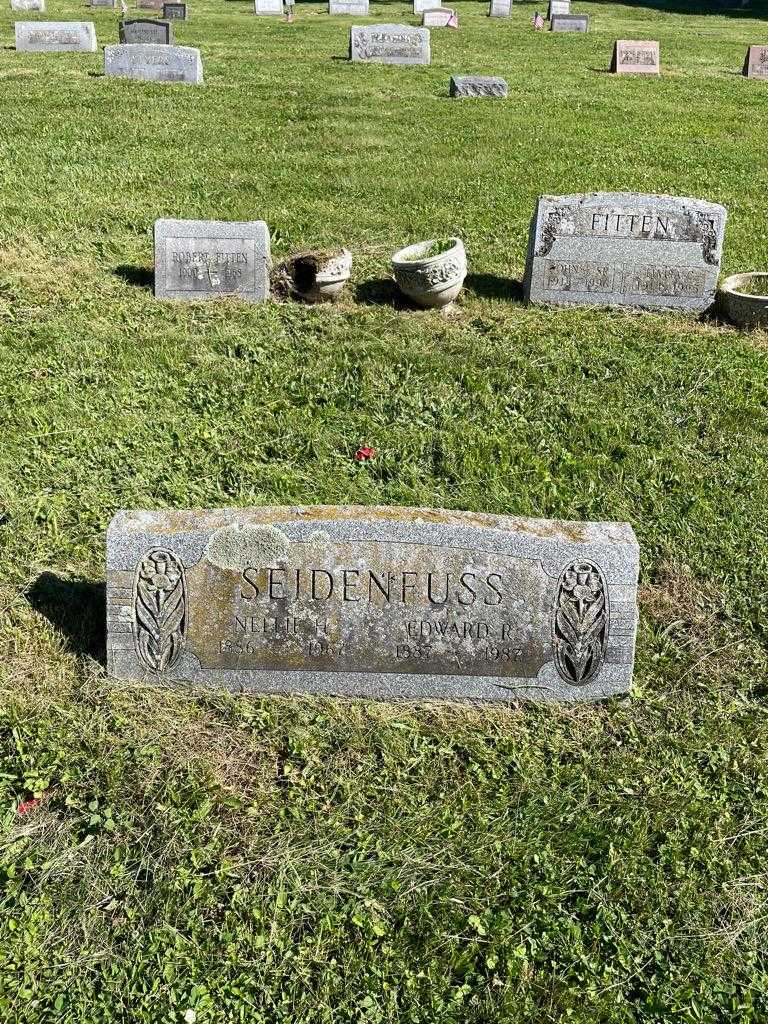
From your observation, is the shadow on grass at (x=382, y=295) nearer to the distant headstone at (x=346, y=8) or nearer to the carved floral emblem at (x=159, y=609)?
the carved floral emblem at (x=159, y=609)

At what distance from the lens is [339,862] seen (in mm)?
3389

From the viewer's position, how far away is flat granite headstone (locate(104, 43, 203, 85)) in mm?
18234

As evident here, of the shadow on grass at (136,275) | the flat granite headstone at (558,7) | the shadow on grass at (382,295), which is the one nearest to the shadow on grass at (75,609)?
the shadow on grass at (382,295)

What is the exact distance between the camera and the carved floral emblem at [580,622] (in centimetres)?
394

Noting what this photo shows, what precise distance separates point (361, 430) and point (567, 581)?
2.66 m

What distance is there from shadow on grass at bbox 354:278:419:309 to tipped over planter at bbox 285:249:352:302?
239mm

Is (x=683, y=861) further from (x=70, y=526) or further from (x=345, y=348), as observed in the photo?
(x=345, y=348)

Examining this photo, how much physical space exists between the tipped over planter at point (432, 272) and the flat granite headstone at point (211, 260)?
4.08ft

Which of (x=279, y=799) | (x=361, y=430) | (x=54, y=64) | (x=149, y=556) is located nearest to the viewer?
(x=279, y=799)

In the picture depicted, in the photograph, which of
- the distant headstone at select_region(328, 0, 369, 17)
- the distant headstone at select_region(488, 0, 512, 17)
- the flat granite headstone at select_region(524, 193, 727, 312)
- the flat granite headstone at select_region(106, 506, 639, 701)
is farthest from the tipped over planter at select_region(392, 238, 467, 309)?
the distant headstone at select_region(328, 0, 369, 17)

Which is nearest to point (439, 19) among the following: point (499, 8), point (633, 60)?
point (499, 8)

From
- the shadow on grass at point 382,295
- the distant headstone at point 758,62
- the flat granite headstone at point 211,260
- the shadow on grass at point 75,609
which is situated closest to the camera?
the shadow on grass at point 75,609

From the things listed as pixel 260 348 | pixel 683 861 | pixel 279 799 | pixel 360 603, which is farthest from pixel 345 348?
pixel 683 861

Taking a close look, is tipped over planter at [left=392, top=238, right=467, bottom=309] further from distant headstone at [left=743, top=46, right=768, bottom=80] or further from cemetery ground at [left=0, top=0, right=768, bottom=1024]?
distant headstone at [left=743, top=46, right=768, bottom=80]
